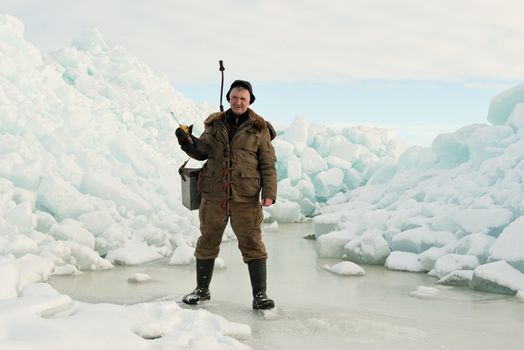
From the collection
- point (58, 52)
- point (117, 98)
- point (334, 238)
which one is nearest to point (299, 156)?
point (117, 98)

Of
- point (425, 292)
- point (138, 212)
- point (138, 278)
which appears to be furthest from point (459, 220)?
point (138, 212)

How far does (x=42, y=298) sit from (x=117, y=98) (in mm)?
13488

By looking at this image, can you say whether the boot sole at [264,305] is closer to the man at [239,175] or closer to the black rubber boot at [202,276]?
the man at [239,175]

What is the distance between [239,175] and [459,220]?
3827 mm

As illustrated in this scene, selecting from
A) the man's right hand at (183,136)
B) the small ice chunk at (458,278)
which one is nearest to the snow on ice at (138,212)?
the small ice chunk at (458,278)

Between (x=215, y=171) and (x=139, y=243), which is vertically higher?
(x=215, y=171)

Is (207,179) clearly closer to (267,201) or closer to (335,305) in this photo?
(267,201)

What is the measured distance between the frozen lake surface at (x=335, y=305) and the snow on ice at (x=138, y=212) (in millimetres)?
231

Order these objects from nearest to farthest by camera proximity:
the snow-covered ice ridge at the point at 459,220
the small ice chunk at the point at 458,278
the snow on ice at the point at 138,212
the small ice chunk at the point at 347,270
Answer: the snow on ice at the point at 138,212 → the small ice chunk at the point at 458,278 → the snow-covered ice ridge at the point at 459,220 → the small ice chunk at the point at 347,270

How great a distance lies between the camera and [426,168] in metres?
11.4

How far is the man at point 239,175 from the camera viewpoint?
3.48m

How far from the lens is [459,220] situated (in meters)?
6.47

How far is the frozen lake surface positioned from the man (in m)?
0.38

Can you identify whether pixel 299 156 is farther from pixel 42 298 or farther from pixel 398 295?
pixel 42 298
